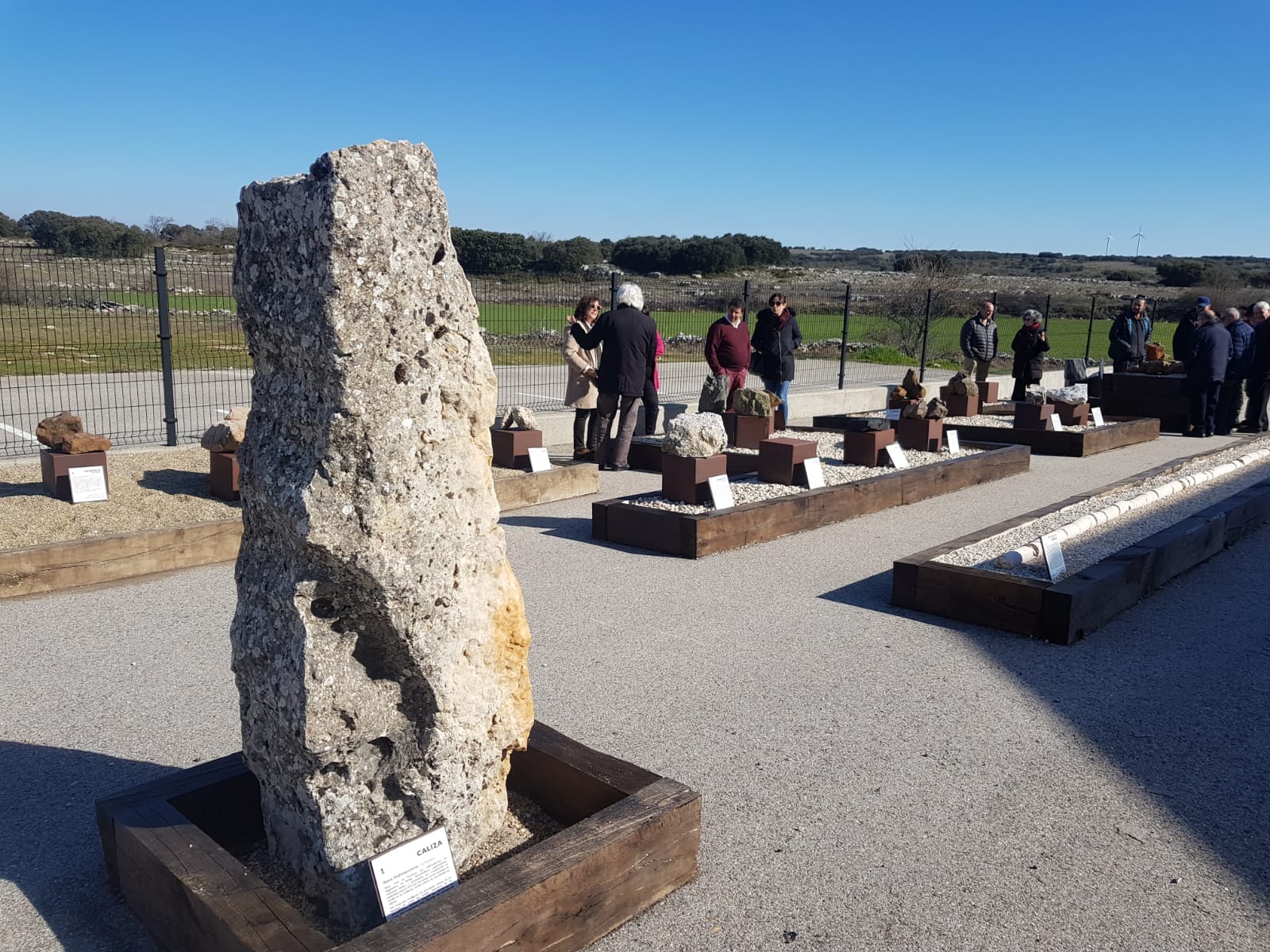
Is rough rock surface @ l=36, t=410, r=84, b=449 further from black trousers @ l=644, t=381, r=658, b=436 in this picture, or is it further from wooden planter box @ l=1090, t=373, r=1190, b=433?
wooden planter box @ l=1090, t=373, r=1190, b=433

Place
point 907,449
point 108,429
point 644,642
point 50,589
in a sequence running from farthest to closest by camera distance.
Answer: point 108,429 < point 907,449 < point 50,589 < point 644,642

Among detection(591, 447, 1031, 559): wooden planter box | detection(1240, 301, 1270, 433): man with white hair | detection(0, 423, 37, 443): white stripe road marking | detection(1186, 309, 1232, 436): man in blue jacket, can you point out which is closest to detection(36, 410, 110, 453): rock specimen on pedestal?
detection(591, 447, 1031, 559): wooden planter box

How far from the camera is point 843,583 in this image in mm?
6977

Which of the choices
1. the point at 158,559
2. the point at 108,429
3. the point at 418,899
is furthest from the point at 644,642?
the point at 108,429

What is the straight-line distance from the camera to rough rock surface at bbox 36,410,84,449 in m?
7.59

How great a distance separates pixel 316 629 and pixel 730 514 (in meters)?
5.19

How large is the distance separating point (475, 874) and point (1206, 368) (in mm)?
14230

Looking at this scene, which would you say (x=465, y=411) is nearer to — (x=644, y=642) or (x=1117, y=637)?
(x=644, y=642)

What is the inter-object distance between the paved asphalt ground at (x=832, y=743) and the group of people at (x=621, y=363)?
11.5 feet

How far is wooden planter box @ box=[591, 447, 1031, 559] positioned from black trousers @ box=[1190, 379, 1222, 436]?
694 cm

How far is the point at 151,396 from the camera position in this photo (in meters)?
15.2

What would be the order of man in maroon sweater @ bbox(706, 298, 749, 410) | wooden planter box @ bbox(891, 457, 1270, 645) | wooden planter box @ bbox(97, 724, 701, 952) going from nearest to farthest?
wooden planter box @ bbox(97, 724, 701, 952) < wooden planter box @ bbox(891, 457, 1270, 645) < man in maroon sweater @ bbox(706, 298, 749, 410)

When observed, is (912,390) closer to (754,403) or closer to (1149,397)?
(754,403)

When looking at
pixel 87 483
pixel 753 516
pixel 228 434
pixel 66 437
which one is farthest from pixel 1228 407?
pixel 66 437
